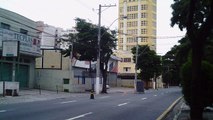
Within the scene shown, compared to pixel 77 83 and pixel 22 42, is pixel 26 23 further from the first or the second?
pixel 77 83

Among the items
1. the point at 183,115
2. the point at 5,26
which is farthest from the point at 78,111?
the point at 5,26

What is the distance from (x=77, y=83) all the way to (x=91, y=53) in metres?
4.60

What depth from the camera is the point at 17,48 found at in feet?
109

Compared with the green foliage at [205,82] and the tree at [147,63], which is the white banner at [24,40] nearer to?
the green foliage at [205,82]

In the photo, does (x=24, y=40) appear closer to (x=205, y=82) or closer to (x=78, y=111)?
(x=78, y=111)

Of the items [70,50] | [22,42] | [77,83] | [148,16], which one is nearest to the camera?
[22,42]

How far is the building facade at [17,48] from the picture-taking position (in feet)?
112

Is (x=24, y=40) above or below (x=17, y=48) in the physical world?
above

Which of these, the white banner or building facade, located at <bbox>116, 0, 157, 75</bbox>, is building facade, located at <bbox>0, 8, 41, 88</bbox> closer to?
the white banner

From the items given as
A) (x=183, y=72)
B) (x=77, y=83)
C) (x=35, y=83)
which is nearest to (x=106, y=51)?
(x=77, y=83)

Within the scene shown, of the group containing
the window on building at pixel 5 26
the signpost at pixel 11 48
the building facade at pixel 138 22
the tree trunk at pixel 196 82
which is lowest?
the tree trunk at pixel 196 82

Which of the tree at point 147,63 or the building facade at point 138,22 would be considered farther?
the building facade at point 138,22

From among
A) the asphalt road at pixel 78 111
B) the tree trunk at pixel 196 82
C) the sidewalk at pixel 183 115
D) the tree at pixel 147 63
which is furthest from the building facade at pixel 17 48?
the tree at pixel 147 63

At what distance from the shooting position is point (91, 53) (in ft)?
171
